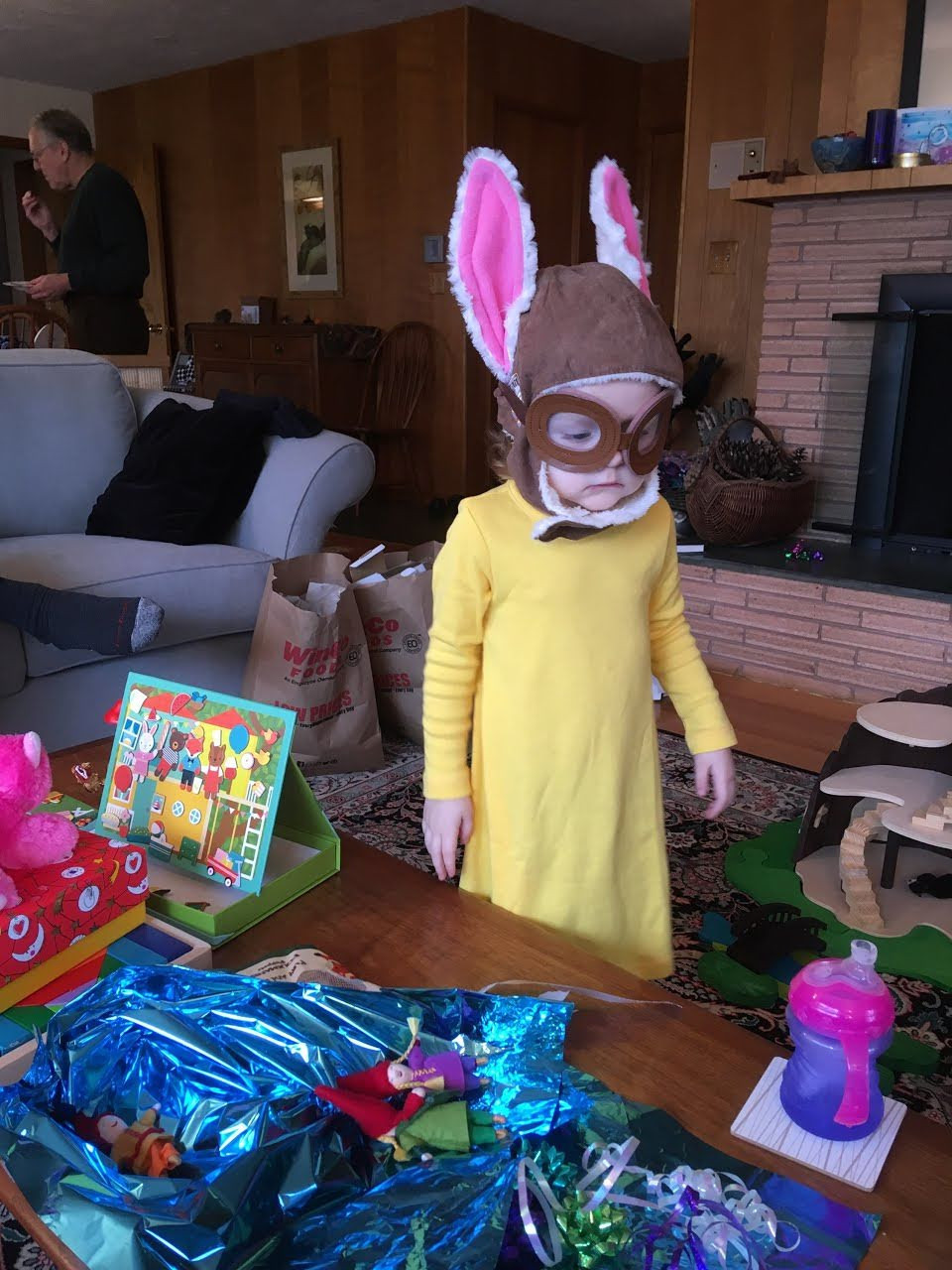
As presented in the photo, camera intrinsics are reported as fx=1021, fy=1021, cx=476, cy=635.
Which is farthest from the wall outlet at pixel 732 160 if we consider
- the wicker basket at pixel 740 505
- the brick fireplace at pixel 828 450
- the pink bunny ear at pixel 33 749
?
the pink bunny ear at pixel 33 749

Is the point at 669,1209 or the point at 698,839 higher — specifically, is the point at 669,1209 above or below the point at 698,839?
above

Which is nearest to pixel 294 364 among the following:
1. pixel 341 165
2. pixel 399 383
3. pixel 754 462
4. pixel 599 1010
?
pixel 399 383

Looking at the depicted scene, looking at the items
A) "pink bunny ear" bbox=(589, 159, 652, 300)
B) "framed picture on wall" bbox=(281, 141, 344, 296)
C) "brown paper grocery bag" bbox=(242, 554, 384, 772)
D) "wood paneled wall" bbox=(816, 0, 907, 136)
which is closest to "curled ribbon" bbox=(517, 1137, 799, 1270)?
"pink bunny ear" bbox=(589, 159, 652, 300)

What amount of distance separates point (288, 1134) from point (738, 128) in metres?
3.73

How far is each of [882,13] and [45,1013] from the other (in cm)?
304

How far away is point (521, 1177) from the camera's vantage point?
25.6 inches

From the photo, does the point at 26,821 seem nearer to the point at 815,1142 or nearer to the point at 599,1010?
the point at 599,1010

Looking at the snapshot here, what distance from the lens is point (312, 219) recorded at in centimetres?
577

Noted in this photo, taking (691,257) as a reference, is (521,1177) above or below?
below

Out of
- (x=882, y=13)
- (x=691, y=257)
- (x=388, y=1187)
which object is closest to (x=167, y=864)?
(x=388, y=1187)

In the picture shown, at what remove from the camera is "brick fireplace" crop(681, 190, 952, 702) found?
2578 mm

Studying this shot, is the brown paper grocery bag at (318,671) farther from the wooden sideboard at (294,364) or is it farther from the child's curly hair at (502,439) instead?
the wooden sideboard at (294,364)

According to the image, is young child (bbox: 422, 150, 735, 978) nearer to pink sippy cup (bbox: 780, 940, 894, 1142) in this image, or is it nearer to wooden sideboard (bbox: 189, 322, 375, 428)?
pink sippy cup (bbox: 780, 940, 894, 1142)

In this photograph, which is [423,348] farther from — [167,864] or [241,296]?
[167,864]
